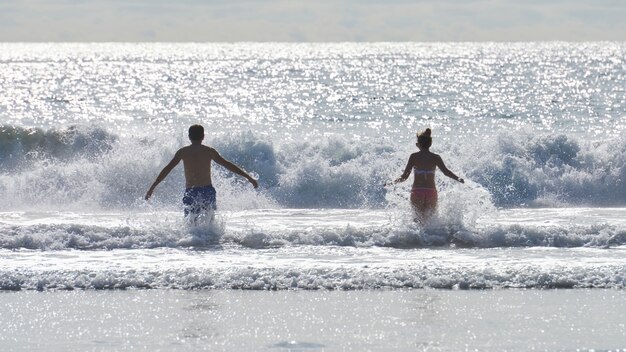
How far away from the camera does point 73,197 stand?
18.1m

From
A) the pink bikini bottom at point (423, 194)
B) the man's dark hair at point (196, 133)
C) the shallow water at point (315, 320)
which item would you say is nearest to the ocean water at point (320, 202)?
the pink bikini bottom at point (423, 194)

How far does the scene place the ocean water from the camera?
9422 millimetres

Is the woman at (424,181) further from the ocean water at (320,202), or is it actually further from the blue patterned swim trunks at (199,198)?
the blue patterned swim trunks at (199,198)

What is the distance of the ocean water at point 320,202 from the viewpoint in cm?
942

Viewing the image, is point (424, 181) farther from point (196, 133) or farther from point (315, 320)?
point (315, 320)

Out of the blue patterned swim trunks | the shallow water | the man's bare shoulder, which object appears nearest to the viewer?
the shallow water

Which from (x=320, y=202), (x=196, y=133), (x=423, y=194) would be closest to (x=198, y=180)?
(x=196, y=133)

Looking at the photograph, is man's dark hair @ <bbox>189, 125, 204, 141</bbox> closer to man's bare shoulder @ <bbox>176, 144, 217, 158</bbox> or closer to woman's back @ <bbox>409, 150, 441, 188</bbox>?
man's bare shoulder @ <bbox>176, 144, 217, 158</bbox>

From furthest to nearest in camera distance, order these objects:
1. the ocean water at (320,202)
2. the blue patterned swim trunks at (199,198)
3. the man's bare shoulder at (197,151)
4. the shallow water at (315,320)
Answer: the man's bare shoulder at (197,151)
the blue patterned swim trunks at (199,198)
the ocean water at (320,202)
the shallow water at (315,320)

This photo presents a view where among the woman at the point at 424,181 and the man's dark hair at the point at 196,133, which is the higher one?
the man's dark hair at the point at 196,133

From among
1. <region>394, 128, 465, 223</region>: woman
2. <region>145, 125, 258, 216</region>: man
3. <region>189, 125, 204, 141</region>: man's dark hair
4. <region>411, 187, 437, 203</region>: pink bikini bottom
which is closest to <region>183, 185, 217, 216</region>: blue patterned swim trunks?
<region>145, 125, 258, 216</region>: man

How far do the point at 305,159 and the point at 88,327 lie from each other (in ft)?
42.5

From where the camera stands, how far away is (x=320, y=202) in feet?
60.5

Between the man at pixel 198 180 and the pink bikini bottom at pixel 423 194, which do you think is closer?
the man at pixel 198 180
